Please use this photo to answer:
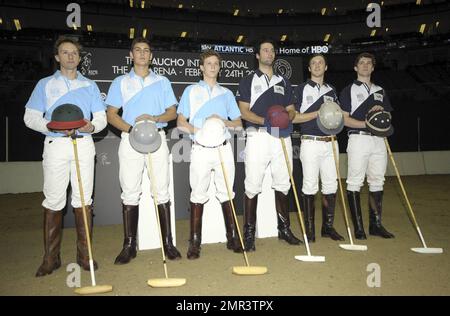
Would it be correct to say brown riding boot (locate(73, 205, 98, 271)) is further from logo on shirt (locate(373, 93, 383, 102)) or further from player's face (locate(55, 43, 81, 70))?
logo on shirt (locate(373, 93, 383, 102))

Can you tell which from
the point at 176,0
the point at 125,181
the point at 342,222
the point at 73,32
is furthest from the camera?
the point at 176,0

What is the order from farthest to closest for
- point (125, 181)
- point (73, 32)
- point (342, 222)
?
point (73, 32) → point (342, 222) → point (125, 181)

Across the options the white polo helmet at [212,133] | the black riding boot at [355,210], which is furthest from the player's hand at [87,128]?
the black riding boot at [355,210]

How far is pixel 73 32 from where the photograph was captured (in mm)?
22609

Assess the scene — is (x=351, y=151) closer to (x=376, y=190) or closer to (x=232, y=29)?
(x=376, y=190)

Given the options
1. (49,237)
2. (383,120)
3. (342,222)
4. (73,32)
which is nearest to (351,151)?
(383,120)

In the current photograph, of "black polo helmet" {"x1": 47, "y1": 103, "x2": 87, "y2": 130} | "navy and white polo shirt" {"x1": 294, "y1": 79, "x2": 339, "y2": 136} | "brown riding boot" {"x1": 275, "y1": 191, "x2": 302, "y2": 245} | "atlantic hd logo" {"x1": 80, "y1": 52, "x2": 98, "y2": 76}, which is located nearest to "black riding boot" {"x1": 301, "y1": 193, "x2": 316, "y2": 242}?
"brown riding boot" {"x1": 275, "y1": 191, "x2": 302, "y2": 245}

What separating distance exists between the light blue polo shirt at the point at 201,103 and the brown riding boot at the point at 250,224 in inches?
31.0

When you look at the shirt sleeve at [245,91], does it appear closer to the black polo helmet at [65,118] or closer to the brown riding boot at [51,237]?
the black polo helmet at [65,118]

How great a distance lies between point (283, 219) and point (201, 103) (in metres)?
1.65

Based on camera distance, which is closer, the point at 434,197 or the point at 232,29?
the point at 434,197

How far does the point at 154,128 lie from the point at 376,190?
2.84 metres

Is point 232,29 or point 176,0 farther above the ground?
point 176,0

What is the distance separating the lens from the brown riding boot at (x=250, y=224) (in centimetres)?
416
